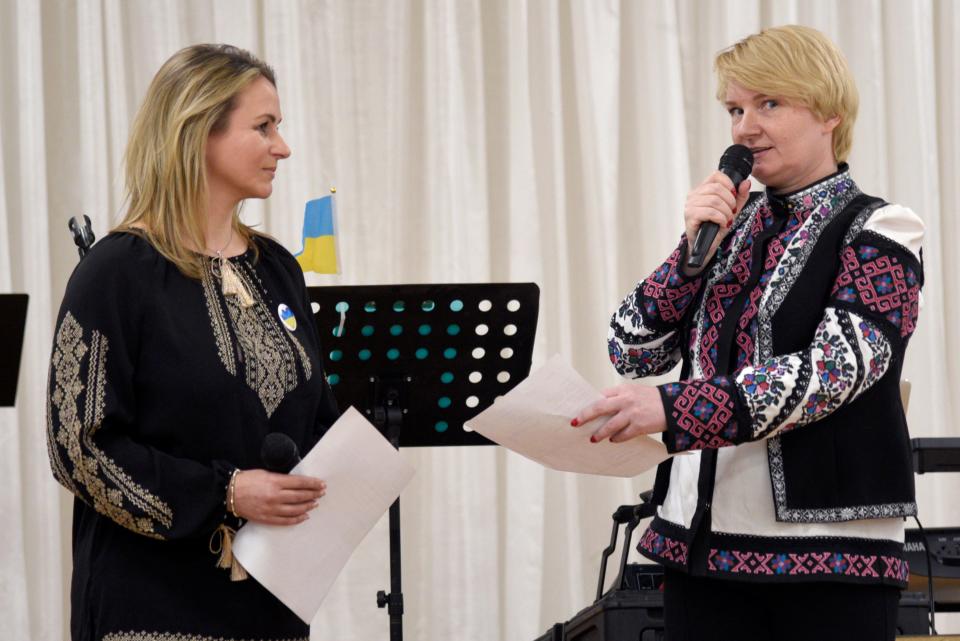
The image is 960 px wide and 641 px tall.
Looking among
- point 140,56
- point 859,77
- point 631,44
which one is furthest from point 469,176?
point 859,77

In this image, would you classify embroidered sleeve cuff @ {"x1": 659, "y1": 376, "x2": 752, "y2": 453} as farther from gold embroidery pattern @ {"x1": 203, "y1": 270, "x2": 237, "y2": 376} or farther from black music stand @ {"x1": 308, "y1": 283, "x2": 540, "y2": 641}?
black music stand @ {"x1": 308, "y1": 283, "x2": 540, "y2": 641}

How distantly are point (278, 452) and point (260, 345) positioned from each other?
222 millimetres

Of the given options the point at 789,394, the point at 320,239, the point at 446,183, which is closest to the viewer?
the point at 789,394

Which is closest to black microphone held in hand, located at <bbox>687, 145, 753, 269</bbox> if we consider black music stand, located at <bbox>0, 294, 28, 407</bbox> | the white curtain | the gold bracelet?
the gold bracelet

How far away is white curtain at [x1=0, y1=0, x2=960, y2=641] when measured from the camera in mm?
3943

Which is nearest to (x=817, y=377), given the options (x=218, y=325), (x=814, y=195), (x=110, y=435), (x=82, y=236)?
(x=814, y=195)

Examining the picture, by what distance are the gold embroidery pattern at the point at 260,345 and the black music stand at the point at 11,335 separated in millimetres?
386

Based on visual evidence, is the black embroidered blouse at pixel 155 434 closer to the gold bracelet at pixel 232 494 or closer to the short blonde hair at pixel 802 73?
the gold bracelet at pixel 232 494

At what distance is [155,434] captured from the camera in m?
1.78

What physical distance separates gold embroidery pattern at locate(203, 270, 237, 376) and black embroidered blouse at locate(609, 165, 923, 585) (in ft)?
2.16

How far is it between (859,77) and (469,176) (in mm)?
1453

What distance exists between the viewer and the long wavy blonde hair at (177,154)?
1886 mm

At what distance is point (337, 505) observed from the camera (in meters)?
1.85

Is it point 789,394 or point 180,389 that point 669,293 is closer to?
point 789,394
